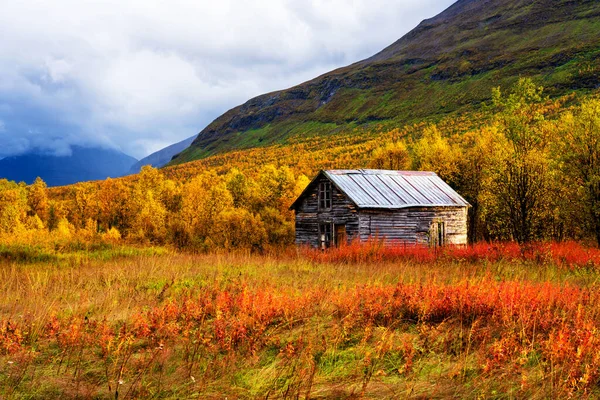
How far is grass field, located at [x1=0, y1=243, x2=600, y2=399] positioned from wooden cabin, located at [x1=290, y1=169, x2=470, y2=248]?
712 inches

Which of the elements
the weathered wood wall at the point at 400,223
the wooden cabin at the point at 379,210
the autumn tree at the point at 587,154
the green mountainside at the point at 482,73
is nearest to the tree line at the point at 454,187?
the autumn tree at the point at 587,154

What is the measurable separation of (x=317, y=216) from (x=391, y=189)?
16.3 ft

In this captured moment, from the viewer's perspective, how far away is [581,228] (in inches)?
881

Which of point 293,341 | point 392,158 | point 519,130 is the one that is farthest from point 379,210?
point 392,158

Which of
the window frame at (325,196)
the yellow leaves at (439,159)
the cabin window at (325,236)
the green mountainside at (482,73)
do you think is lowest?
the cabin window at (325,236)

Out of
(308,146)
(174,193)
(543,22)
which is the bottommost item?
(174,193)

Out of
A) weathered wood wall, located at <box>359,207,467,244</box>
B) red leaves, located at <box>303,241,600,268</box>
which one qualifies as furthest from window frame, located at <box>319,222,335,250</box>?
red leaves, located at <box>303,241,600,268</box>

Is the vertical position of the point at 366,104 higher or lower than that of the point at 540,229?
higher

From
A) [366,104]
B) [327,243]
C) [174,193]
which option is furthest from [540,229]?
[366,104]

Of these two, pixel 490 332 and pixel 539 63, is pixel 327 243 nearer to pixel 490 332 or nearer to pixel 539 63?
pixel 490 332

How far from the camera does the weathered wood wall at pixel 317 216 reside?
27719 mm

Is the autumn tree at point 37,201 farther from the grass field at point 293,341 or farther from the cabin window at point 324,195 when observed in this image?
the grass field at point 293,341

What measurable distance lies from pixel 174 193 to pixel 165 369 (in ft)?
164

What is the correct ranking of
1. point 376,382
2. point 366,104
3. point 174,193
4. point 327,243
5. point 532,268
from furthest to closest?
point 366,104 < point 174,193 < point 327,243 < point 532,268 < point 376,382
